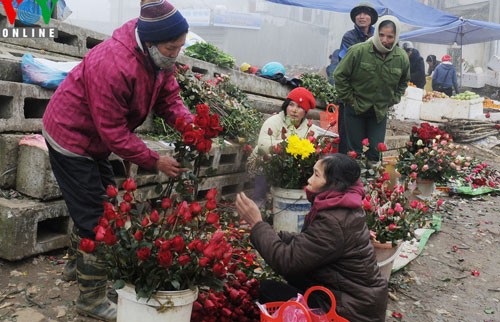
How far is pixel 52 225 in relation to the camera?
397 cm

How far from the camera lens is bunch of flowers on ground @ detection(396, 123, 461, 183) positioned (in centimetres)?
640

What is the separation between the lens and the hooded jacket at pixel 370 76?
5590 millimetres

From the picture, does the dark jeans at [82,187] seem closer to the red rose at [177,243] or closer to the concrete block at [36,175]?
the concrete block at [36,175]

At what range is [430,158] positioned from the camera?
21.4 feet

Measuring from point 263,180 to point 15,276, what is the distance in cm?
263

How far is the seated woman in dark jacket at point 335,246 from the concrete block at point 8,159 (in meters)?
1.94

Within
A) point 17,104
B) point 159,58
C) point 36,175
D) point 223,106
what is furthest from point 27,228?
point 223,106

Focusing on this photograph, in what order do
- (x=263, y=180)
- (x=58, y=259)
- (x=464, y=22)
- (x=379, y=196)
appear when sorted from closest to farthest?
1. (x=58, y=259)
2. (x=379, y=196)
3. (x=263, y=180)
4. (x=464, y=22)

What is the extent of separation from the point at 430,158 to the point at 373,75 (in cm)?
159

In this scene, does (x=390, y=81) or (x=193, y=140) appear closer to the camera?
(x=193, y=140)

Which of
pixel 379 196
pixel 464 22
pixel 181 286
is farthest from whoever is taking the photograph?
pixel 464 22

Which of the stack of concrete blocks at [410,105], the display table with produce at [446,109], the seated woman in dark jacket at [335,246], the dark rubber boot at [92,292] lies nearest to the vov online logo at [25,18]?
the dark rubber boot at [92,292]

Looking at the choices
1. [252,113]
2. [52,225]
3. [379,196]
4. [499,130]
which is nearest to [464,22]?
[499,130]

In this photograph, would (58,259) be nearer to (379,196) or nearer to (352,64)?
(379,196)
